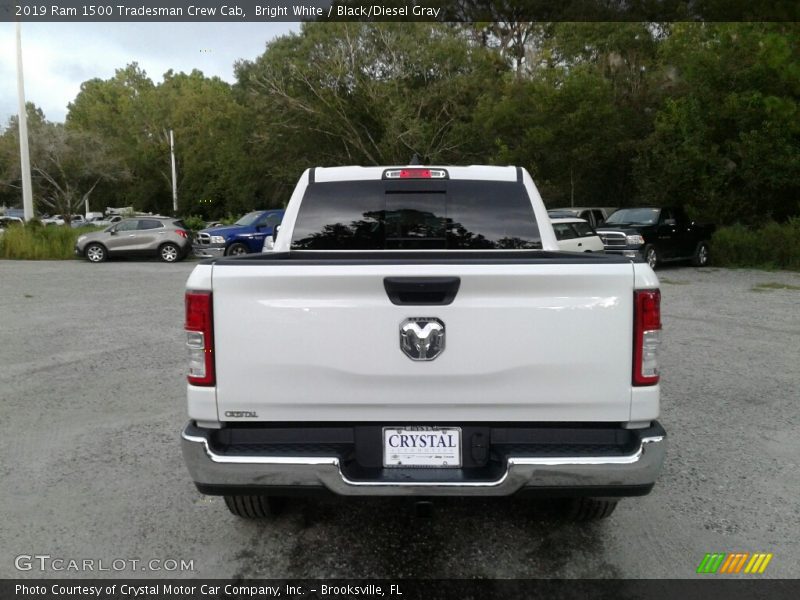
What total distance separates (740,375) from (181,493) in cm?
592

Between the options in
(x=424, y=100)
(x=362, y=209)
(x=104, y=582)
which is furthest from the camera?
(x=424, y=100)

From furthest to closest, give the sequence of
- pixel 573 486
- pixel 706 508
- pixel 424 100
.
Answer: pixel 424 100
pixel 706 508
pixel 573 486

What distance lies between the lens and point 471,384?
10.4 feet

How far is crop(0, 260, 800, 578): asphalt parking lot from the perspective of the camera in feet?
12.1

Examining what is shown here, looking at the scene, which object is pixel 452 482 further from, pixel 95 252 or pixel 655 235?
pixel 95 252

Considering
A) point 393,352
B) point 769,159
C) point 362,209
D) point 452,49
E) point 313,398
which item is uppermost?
point 452,49

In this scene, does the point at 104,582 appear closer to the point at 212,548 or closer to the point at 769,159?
the point at 212,548

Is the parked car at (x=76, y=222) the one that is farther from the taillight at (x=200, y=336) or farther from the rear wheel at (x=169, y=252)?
the taillight at (x=200, y=336)

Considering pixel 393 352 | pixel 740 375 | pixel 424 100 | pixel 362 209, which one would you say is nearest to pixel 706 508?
pixel 393 352

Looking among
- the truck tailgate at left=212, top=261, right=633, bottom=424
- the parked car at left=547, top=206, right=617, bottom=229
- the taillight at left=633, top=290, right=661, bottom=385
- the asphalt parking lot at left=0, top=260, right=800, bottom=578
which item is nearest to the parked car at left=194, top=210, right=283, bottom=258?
the parked car at left=547, top=206, right=617, bottom=229

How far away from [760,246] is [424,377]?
67.2 feet

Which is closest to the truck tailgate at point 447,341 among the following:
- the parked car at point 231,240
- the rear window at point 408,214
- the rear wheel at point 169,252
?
the rear window at point 408,214

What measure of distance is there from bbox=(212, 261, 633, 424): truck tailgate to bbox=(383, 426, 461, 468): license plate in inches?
4.9

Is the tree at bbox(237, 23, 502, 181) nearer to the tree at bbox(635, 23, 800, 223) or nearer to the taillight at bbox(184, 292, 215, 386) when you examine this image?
the tree at bbox(635, 23, 800, 223)
